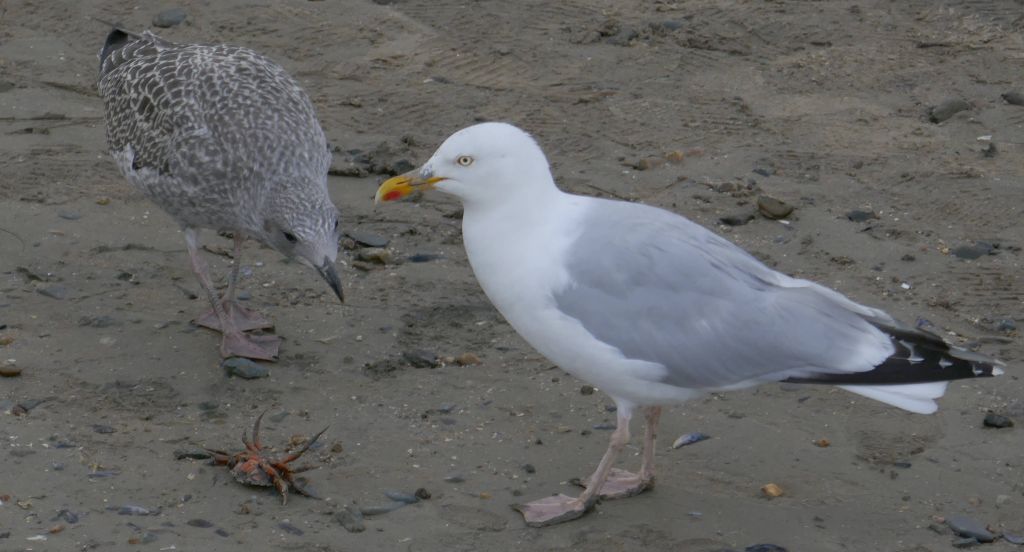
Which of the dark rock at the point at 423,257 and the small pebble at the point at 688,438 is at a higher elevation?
the dark rock at the point at 423,257

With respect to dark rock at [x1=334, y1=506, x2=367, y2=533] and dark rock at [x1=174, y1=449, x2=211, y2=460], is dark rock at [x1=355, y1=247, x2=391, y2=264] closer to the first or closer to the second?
dark rock at [x1=174, y1=449, x2=211, y2=460]

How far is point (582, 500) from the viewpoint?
4.83 meters

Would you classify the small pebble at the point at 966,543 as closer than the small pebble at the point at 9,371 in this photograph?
Yes

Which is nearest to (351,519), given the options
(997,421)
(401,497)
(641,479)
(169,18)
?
(401,497)

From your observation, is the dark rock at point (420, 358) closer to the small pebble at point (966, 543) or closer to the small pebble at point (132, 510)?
the small pebble at point (132, 510)

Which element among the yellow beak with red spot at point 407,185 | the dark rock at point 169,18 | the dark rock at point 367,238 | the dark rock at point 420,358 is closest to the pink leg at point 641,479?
the dark rock at point 420,358

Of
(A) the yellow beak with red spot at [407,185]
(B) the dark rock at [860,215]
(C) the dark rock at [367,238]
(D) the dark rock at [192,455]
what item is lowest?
(D) the dark rock at [192,455]

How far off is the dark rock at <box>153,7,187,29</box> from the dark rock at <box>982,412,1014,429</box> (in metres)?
5.38

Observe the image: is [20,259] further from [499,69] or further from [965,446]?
[965,446]

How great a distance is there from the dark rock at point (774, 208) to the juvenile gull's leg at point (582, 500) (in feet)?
7.35

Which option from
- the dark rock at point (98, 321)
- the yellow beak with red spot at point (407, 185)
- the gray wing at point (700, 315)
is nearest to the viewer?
the gray wing at point (700, 315)

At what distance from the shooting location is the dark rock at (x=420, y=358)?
18.7 ft

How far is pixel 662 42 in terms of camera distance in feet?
27.8

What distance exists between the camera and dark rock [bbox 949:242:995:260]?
6.50 meters
